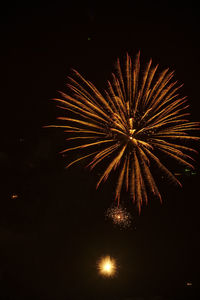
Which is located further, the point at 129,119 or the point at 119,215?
the point at 119,215

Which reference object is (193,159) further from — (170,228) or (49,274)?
(49,274)

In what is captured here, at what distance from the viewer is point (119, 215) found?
4727 millimetres

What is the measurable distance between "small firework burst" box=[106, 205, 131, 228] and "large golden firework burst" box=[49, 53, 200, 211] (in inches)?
14.5

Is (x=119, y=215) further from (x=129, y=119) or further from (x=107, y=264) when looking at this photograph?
(x=129, y=119)

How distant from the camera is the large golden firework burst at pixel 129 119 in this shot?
389 cm

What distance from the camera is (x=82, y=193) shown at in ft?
15.6

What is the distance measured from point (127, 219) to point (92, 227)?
1.06 metres

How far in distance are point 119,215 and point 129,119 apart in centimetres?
276

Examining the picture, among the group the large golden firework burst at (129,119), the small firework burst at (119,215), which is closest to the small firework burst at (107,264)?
the small firework burst at (119,215)

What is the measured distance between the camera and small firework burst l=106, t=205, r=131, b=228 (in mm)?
4684

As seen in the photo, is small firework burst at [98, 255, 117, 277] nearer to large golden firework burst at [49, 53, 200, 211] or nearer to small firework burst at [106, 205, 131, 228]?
small firework burst at [106, 205, 131, 228]

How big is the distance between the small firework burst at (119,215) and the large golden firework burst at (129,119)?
0.37m

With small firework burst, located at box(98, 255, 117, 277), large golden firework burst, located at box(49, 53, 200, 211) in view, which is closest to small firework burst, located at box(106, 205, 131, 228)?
large golden firework burst, located at box(49, 53, 200, 211)

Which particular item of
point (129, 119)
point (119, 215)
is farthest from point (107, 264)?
point (129, 119)
